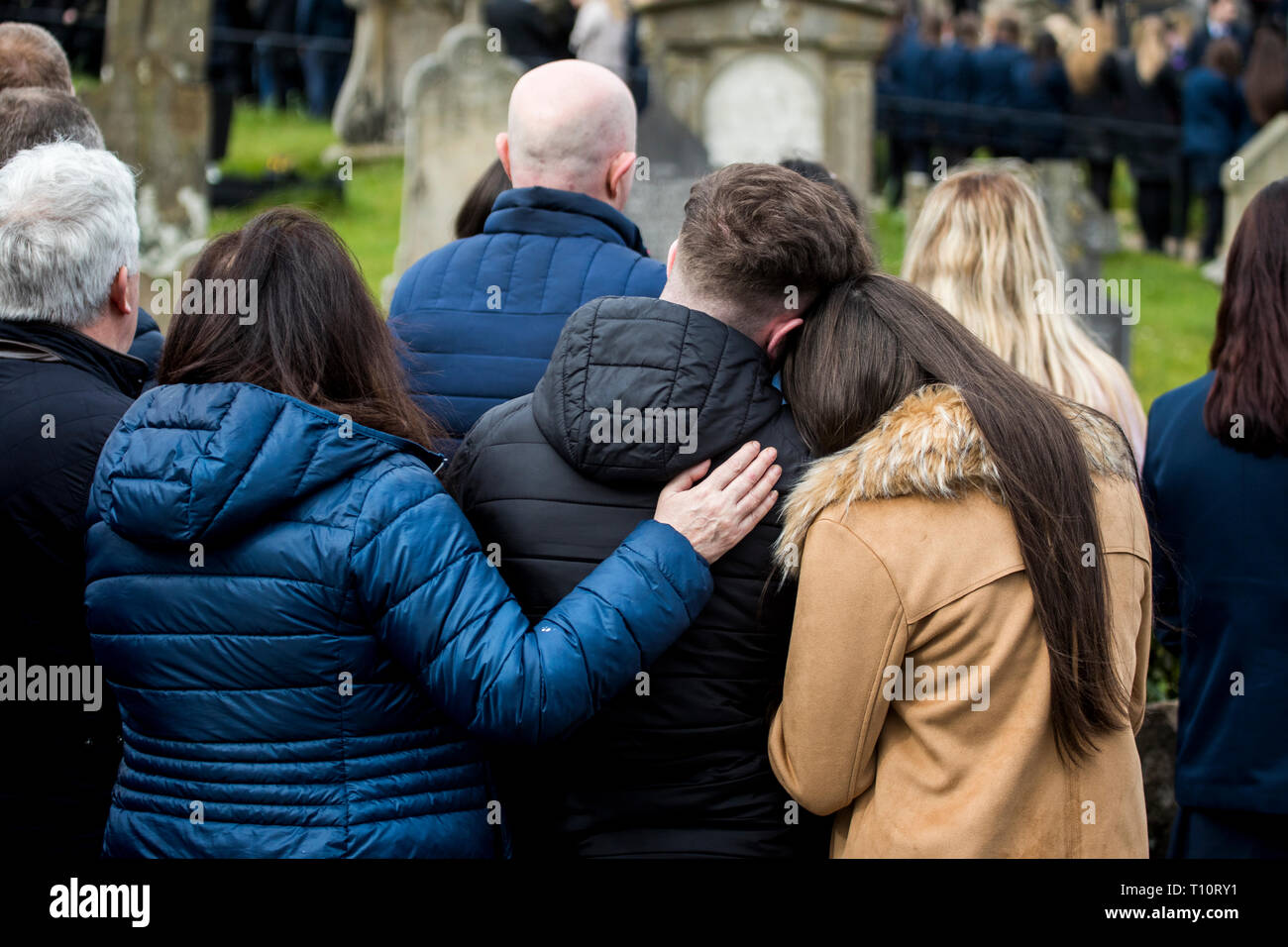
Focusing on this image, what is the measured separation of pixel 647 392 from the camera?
7.11 feet

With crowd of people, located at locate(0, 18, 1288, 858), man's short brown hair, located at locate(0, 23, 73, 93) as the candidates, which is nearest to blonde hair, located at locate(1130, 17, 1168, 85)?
man's short brown hair, located at locate(0, 23, 73, 93)

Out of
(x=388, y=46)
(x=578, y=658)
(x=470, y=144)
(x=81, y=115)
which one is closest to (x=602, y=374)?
(x=578, y=658)

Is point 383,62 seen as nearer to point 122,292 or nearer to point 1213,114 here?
point 1213,114

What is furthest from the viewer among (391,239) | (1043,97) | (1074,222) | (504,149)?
(1043,97)

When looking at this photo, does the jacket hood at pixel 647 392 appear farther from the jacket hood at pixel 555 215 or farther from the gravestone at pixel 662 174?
the gravestone at pixel 662 174

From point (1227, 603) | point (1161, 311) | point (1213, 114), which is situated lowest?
point (1161, 311)

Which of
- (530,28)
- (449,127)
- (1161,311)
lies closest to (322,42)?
(530,28)

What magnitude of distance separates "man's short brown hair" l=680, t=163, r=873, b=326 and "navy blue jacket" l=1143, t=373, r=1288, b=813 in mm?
1200

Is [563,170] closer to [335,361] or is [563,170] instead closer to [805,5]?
[335,361]

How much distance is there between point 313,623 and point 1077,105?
14297mm

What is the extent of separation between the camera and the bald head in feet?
10.7

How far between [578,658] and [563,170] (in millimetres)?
1521

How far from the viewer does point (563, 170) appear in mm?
3277

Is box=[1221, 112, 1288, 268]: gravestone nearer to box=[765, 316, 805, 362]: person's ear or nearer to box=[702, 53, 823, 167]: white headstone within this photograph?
box=[702, 53, 823, 167]: white headstone
